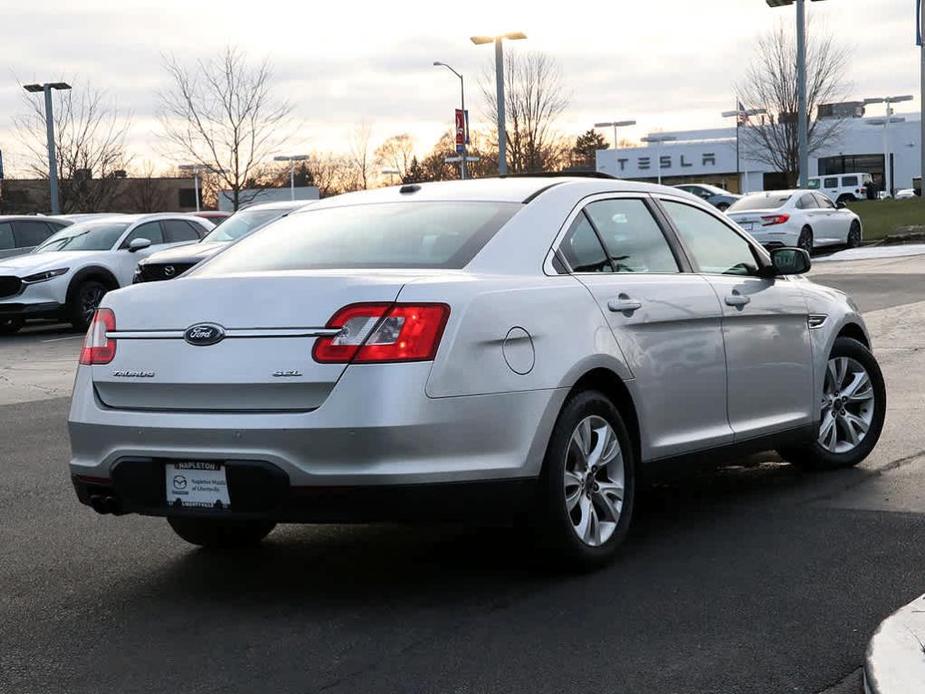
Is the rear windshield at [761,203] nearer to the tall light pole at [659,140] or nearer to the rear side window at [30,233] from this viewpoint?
the rear side window at [30,233]

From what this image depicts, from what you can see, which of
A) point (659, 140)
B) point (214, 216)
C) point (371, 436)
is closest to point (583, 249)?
point (371, 436)

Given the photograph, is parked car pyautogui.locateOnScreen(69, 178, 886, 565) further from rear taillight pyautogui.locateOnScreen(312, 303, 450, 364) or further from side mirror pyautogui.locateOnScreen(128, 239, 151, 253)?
side mirror pyautogui.locateOnScreen(128, 239, 151, 253)

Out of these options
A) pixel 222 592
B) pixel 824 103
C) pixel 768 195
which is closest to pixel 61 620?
pixel 222 592

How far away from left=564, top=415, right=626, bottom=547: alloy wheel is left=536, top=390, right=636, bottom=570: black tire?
0.09 ft

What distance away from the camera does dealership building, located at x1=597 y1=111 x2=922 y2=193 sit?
335 feet

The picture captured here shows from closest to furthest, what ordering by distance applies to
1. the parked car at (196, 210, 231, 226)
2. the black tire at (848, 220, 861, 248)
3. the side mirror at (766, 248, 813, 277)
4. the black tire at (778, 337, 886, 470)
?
1. the side mirror at (766, 248, 813, 277)
2. the black tire at (778, 337, 886, 470)
3. the parked car at (196, 210, 231, 226)
4. the black tire at (848, 220, 861, 248)

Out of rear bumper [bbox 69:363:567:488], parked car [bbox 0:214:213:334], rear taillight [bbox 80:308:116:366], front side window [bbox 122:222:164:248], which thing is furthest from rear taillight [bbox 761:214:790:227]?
rear taillight [bbox 80:308:116:366]

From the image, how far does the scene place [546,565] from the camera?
17.9ft

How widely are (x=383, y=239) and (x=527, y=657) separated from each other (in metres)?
2.01

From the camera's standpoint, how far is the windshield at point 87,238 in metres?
20.9

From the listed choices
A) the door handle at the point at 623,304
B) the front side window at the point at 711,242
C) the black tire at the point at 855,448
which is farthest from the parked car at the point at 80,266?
the door handle at the point at 623,304

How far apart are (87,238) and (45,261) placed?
3.94 ft

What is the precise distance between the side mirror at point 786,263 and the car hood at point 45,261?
1470cm

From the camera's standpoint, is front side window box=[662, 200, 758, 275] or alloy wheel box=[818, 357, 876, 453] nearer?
front side window box=[662, 200, 758, 275]
